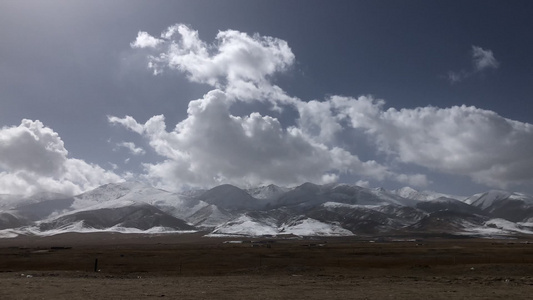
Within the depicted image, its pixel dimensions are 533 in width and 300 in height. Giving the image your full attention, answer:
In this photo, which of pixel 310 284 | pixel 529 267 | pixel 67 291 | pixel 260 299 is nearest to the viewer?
pixel 260 299

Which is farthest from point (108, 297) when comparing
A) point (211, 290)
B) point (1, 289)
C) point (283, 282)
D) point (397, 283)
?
point (397, 283)

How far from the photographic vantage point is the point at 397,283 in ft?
125

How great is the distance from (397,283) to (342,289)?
6977mm

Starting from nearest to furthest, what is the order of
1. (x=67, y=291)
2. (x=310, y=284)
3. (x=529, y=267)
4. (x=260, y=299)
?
(x=260, y=299)
(x=67, y=291)
(x=310, y=284)
(x=529, y=267)

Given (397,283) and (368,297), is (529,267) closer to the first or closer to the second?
(397,283)

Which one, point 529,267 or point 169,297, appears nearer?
point 169,297

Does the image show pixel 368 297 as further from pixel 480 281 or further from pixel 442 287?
pixel 480 281

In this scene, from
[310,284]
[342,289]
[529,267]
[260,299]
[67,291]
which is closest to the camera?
[260,299]

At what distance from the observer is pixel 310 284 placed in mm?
37594

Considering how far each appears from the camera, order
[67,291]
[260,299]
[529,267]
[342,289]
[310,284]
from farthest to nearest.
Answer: [529,267], [310,284], [342,289], [67,291], [260,299]

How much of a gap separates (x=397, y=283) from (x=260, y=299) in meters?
15.7

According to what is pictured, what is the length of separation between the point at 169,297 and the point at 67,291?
8442 mm

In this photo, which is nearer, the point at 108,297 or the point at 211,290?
the point at 108,297

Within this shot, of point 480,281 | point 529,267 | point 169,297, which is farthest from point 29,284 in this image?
point 529,267
